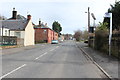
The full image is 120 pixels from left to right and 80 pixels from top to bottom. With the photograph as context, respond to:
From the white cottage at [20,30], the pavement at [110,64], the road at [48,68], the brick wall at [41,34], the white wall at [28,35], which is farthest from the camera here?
the brick wall at [41,34]

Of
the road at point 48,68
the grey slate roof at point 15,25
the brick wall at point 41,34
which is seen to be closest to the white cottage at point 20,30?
the grey slate roof at point 15,25

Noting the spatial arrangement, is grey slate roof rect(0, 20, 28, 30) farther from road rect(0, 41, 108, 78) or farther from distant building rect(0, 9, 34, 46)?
road rect(0, 41, 108, 78)

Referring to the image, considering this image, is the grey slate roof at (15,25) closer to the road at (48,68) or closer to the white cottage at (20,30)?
the white cottage at (20,30)

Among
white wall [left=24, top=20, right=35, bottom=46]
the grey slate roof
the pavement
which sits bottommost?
the pavement

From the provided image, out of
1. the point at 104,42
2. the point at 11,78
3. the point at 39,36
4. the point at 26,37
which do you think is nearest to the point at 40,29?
the point at 39,36

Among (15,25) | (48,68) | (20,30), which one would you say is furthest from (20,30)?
(48,68)

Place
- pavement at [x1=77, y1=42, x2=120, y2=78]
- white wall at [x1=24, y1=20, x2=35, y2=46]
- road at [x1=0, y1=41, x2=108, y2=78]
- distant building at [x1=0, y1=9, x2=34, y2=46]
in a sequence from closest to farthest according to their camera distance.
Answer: road at [x1=0, y1=41, x2=108, y2=78] < pavement at [x1=77, y1=42, x2=120, y2=78] < distant building at [x1=0, y1=9, x2=34, y2=46] < white wall at [x1=24, y1=20, x2=35, y2=46]

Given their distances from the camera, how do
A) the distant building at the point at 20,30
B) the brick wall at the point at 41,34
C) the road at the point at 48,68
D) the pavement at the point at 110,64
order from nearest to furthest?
the road at the point at 48,68 → the pavement at the point at 110,64 → the distant building at the point at 20,30 → the brick wall at the point at 41,34

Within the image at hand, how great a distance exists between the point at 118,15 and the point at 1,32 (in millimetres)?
23029

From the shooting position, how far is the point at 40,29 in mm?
85875

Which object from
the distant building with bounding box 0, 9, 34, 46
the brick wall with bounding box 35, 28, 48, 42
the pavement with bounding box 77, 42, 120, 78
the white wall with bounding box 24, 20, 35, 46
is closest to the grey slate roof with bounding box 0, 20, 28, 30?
the distant building with bounding box 0, 9, 34, 46

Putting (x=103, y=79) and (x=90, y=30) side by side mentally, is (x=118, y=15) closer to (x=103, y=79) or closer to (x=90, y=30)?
(x=90, y=30)

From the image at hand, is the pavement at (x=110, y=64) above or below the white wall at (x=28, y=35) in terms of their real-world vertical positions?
below

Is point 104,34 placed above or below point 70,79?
above
